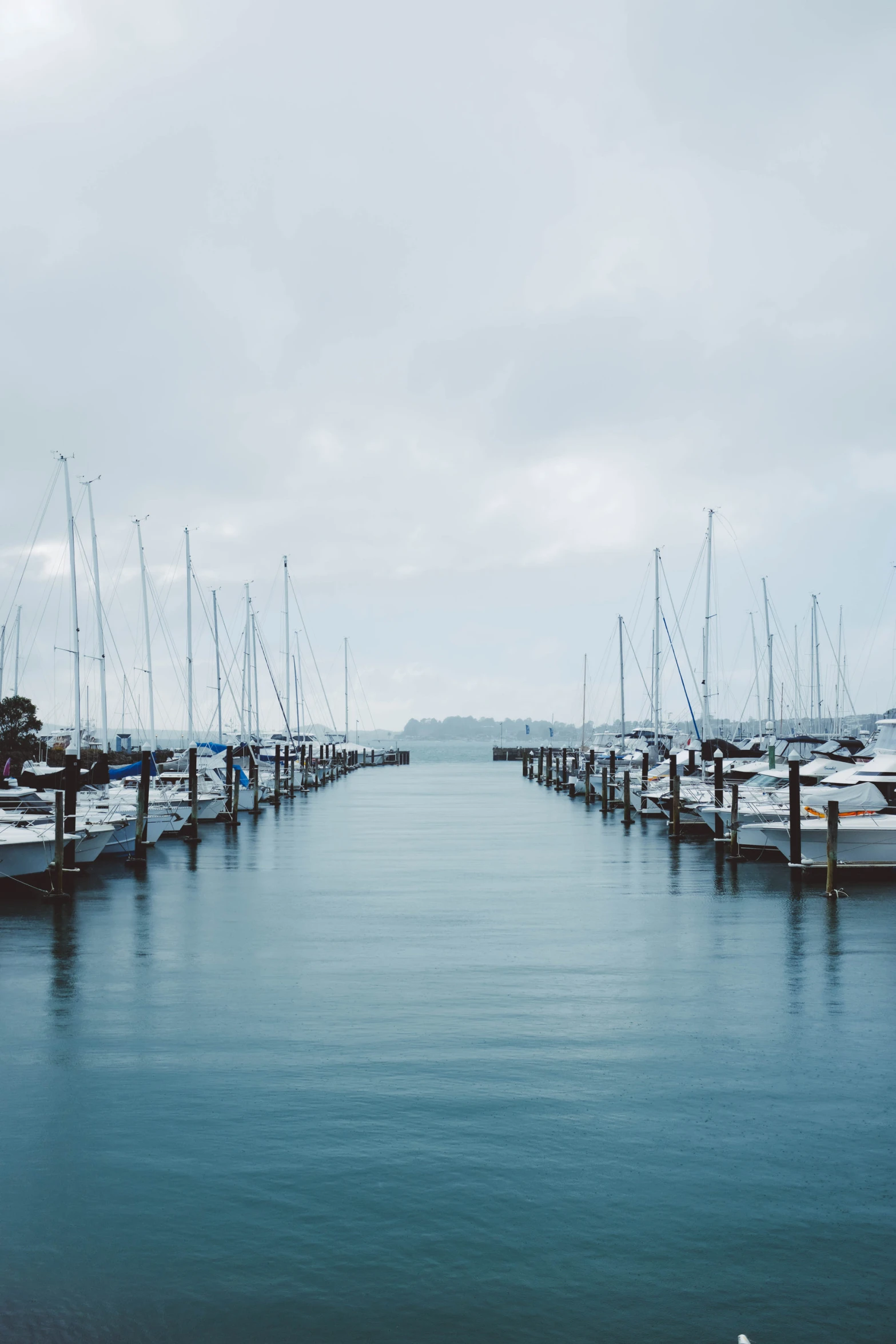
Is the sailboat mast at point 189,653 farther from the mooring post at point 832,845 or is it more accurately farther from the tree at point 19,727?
the mooring post at point 832,845

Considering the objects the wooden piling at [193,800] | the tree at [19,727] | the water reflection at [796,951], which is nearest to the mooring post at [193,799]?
the wooden piling at [193,800]

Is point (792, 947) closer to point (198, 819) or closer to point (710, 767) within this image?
point (198, 819)

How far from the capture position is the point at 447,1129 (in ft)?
40.1

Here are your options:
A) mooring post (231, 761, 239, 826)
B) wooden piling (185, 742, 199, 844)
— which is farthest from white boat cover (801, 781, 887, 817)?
mooring post (231, 761, 239, 826)

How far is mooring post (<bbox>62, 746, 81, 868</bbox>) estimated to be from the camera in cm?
3138

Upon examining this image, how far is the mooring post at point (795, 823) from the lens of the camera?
30781 mm

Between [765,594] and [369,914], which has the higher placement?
[765,594]

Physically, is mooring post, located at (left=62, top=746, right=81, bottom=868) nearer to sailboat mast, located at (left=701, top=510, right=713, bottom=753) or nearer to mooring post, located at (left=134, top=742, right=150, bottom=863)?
mooring post, located at (left=134, top=742, right=150, bottom=863)

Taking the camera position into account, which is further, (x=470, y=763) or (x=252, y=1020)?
(x=470, y=763)

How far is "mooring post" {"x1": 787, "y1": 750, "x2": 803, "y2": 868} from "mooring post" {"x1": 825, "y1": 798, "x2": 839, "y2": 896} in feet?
6.86

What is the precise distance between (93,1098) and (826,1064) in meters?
9.29

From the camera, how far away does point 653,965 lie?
21359 millimetres

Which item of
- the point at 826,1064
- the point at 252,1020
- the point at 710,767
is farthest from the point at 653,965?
the point at 710,767

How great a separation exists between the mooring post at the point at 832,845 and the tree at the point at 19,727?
5451 cm
